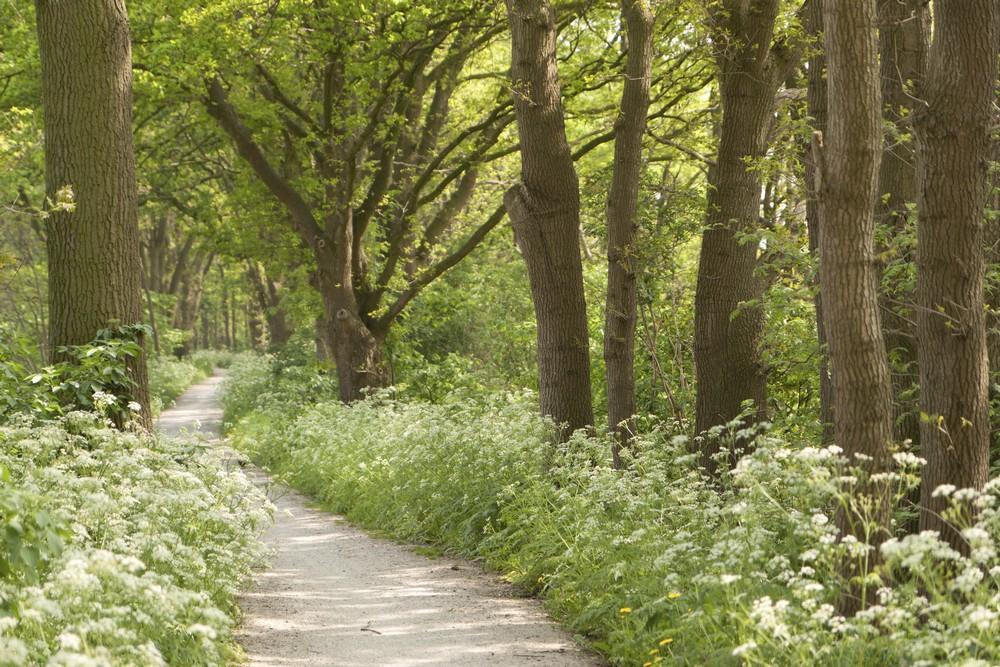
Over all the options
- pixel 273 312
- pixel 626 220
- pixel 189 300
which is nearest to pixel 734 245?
pixel 626 220

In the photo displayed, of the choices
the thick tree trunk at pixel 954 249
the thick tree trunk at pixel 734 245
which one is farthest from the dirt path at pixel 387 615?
the thick tree trunk at pixel 734 245

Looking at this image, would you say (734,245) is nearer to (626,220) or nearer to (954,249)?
(626,220)

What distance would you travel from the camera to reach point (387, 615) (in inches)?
318

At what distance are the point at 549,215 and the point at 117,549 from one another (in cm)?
666

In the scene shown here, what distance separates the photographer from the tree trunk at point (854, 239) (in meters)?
5.59

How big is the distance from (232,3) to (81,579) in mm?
14436

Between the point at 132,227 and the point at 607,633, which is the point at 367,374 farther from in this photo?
the point at 607,633

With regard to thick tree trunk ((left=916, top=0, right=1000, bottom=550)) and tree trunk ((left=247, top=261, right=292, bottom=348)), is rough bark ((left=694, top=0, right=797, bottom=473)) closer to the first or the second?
thick tree trunk ((left=916, top=0, right=1000, bottom=550))

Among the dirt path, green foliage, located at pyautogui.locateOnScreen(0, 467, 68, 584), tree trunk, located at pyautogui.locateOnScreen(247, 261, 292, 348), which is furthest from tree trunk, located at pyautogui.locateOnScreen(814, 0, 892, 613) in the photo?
tree trunk, located at pyautogui.locateOnScreen(247, 261, 292, 348)

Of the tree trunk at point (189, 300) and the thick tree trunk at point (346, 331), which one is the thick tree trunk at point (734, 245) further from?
the tree trunk at point (189, 300)

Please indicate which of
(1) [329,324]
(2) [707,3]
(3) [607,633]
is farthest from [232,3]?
(3) [607,633]

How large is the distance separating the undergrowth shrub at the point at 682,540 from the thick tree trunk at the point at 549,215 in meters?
0.64

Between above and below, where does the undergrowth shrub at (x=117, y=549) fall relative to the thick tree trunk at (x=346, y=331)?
below

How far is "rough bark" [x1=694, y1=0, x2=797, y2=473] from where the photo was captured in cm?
1066
